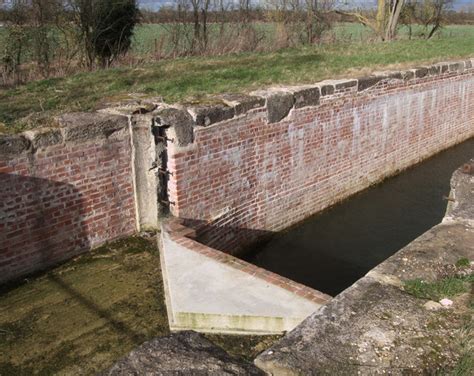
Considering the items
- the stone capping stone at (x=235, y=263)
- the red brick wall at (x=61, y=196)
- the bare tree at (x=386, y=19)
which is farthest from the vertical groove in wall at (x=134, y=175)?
the bare tree at (x=386, y=19)

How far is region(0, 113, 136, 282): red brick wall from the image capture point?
4965 millimetres

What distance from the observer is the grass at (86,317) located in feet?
13.0

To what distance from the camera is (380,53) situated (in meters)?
15.5

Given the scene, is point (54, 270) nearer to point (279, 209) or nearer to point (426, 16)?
point (279, 209)

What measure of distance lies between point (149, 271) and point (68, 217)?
1.08m

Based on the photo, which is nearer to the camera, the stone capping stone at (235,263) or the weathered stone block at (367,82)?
the stone capping stone at (235,263)

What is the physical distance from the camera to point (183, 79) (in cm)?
1034

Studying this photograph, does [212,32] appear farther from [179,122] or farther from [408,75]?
[179,122]

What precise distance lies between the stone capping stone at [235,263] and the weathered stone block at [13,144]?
1725 mm

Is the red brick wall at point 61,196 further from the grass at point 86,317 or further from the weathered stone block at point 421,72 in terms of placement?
the weathered stone block at point 421,72

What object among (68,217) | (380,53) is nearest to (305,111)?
(68,217)

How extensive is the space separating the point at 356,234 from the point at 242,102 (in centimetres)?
303

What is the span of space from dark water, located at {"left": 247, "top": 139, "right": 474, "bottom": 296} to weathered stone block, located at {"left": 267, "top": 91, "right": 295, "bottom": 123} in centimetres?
191

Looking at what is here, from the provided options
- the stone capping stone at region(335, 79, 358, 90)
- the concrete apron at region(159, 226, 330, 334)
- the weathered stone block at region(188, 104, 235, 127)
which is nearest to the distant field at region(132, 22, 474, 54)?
the stone capping stone at region(335, 79, 358, 90)
